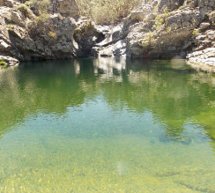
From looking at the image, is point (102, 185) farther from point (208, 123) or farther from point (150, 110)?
point (150, 110)

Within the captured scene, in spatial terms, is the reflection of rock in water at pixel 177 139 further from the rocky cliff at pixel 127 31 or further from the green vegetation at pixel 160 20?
the green vegetation at pixel 160 20

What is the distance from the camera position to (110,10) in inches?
5920

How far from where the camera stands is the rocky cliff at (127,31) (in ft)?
324

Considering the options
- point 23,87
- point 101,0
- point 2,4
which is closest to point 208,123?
point 23,87

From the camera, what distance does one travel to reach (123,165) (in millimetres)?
28734

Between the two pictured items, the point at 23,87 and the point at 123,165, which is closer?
the point at 123,165

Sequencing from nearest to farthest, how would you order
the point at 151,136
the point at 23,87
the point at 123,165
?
the point at 123,165
the point at 151,136
the point at 23,87

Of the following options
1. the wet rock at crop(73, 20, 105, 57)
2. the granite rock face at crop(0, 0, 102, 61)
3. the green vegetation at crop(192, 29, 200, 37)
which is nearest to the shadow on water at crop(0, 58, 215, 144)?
the green vegetation at crop(192, 29, 200, 37)

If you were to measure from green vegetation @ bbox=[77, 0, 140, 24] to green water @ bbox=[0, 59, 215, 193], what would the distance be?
86105mm

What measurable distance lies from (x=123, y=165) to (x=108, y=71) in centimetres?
5898

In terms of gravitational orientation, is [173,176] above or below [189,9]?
below

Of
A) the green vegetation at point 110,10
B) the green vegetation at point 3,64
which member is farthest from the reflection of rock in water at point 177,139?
the green vegetation at point 110,10

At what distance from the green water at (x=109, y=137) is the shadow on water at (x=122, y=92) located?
153mm

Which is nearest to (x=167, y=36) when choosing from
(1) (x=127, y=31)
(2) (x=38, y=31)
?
(1) (x=127, y=31)
